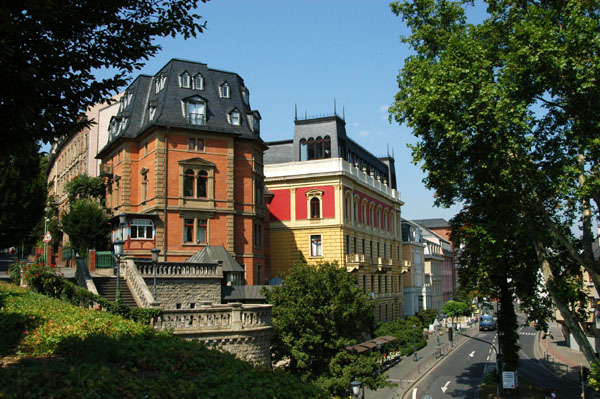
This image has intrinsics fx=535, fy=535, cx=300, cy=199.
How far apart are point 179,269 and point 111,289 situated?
3.34 metres

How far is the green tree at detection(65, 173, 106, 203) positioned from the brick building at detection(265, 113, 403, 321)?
50.9 feet

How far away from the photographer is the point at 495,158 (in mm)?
18422

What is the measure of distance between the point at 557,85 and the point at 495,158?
302cm

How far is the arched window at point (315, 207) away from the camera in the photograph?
50.0 meters

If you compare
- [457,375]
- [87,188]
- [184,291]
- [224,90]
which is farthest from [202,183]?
[457,375]

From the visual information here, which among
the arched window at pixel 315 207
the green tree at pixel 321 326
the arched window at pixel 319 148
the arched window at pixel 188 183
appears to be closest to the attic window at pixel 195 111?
the arched window at pixel 188 183

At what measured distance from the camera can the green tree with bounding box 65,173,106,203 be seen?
141 ft

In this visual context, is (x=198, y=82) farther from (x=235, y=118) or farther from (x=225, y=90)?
(x=235, y=118)

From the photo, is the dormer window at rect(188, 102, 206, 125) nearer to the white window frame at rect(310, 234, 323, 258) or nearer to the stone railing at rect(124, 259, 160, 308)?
the stone railing at rect(124, 259, 160, 308)

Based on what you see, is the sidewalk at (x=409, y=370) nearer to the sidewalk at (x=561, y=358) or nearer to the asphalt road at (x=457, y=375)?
the asphalt road at (x=457, y=375)

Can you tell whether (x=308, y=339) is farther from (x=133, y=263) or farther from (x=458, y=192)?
(x=458, y=192)

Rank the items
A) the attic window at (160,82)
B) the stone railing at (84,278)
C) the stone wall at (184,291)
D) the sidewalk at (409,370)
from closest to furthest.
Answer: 1. the stone railing at (84,278)
2. the stone wall at (184,291)
3. the sidewalk at (409,370)
4. the attic window at (160,82)

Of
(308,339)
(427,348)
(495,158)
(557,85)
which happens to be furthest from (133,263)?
(427,348)

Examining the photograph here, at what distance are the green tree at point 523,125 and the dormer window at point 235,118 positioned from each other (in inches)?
760
